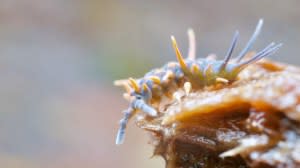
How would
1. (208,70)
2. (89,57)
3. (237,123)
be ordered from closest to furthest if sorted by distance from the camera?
1. (237,123)
2. (208,70)
3. (89,57)

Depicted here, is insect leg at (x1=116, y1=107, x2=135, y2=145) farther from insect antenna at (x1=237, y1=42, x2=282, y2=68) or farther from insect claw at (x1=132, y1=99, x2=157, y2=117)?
insect antenna at (x1=237, y1=42, x2=282, y2=68)

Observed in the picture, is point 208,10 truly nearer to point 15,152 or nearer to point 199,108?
point 15,152

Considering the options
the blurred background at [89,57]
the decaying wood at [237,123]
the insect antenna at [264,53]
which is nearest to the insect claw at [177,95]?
the decaying wood at [237,123]

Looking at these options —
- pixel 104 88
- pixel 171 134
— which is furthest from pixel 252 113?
pixel 104 88

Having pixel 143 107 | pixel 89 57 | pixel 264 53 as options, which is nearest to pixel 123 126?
pixel 143 107

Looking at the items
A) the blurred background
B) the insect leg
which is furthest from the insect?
the blurred background

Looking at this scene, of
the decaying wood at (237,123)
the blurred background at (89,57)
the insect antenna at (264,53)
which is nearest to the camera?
the decaying wood at (237,123)

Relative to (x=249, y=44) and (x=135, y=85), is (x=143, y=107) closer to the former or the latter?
(x=135, y=85)

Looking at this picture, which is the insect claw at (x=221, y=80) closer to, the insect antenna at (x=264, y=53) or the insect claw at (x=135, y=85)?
the insect antenna at (x=264, y=53)

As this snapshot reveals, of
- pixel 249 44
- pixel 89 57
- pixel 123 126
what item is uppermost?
pixel 89 57
